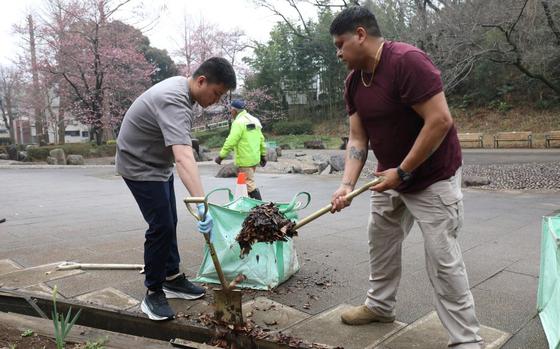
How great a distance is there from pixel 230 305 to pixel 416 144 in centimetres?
145

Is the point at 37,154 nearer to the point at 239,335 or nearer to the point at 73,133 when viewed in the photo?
the point at 239,335

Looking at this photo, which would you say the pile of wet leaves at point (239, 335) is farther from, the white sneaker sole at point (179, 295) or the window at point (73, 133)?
the window at point (73, 133)

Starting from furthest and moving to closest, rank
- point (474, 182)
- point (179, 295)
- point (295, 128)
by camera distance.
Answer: point (295, 128), point (474, 182), point (179, 295)

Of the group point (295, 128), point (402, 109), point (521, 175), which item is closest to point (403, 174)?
point (402, 109)

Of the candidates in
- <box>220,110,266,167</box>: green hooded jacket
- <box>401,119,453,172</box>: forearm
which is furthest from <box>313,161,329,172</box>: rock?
<box>401,119,453,172</box>: forearm

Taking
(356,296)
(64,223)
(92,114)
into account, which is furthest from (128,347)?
(92,114)

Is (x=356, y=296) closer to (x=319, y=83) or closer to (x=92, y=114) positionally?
(x=92, y=114)

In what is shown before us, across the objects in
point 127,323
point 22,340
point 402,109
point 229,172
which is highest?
point 402,109

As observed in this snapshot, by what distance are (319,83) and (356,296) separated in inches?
1433

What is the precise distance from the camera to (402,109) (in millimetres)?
2533

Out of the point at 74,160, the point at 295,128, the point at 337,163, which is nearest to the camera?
the point at 337,163

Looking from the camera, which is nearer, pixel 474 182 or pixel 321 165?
pixel 474 182

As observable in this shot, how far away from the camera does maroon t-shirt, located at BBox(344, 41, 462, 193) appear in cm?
240

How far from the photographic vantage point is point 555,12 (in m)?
10.7
